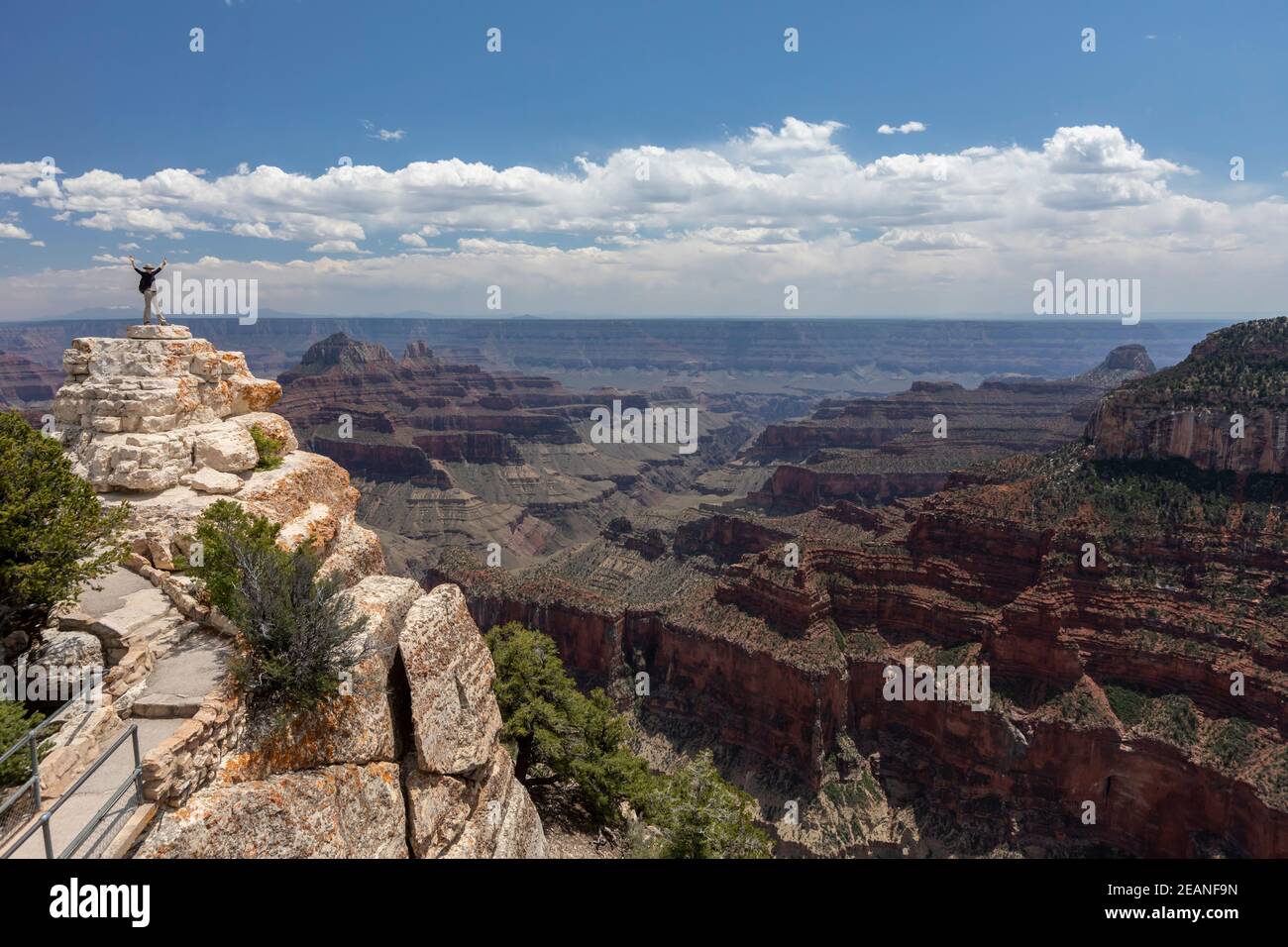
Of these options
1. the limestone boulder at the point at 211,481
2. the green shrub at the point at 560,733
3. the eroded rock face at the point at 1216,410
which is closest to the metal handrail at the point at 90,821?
the limestone boulder at the point at 211,481

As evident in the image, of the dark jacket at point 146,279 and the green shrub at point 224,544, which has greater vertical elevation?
the dark jacket at point 146,279

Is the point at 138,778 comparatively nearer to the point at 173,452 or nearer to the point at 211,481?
the point at 211,481

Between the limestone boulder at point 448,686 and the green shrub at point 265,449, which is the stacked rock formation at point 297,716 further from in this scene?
the green shrub at point 265,449

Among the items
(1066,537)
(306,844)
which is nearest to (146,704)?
(306,844)

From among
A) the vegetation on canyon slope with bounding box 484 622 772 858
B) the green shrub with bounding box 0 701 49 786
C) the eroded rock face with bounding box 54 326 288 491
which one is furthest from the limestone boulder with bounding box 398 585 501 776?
the eroded rock face with bounding box 54 326 288 491

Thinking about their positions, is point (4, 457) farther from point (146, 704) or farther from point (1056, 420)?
point (1056, 420)

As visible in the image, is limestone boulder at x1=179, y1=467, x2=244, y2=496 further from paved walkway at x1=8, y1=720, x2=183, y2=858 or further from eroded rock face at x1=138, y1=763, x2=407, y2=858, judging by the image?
eroded rock face at x1=138, y1=763, x2=407, y2=858

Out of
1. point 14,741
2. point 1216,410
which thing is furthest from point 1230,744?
point 14,741
